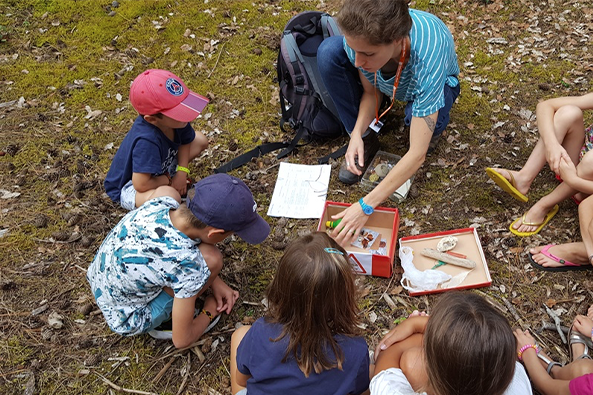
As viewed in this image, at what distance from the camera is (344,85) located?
4145mm

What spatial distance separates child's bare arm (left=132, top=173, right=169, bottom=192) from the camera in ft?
11.8

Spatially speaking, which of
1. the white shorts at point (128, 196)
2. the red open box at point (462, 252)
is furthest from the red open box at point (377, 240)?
the white shorts at point (128, 196)

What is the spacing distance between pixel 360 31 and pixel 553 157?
5.75 feet

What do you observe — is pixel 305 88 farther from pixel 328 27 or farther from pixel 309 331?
pixel 309 331

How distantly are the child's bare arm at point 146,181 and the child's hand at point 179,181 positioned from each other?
18 cm

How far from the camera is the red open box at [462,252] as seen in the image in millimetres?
3355

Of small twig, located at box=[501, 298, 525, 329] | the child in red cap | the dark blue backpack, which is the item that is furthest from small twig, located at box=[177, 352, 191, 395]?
small twig, located at box=[501, 298, 525, 329]

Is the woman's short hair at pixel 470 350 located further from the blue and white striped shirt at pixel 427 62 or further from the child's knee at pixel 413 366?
the blue and white striped shirt at pixel 427 62

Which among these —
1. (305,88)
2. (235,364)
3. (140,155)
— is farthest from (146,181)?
(305,88)

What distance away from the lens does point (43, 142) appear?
191 inches

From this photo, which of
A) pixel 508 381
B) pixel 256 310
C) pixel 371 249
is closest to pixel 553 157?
pixel 371 249

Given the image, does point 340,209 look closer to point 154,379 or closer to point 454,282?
point 454,282

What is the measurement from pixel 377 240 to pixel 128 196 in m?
2.09

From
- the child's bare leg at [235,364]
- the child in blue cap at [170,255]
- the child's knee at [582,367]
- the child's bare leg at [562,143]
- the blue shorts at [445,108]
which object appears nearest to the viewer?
the child's knee at [582,367]
